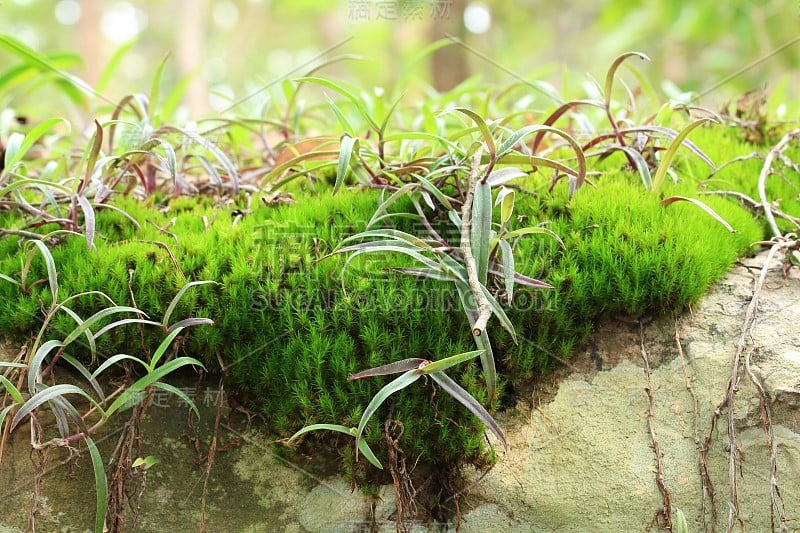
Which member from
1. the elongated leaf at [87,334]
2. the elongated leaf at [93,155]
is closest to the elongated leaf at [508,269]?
the elongated leaf at [87,334]

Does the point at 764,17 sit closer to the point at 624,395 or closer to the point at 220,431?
the point at 624,395

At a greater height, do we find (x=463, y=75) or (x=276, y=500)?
(x=463, y=75)

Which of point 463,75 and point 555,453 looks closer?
point 555,453

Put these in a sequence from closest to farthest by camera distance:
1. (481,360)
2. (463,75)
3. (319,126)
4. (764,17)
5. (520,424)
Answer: (481,360) < (520,424) < (319,126) < (764,17) < (463,75)

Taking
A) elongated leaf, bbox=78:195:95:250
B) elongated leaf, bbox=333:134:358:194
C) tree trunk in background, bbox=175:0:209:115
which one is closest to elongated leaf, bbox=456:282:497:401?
elongated leaf, bbox=333:134:358:194

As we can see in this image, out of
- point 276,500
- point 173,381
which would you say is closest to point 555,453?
point 276,500
